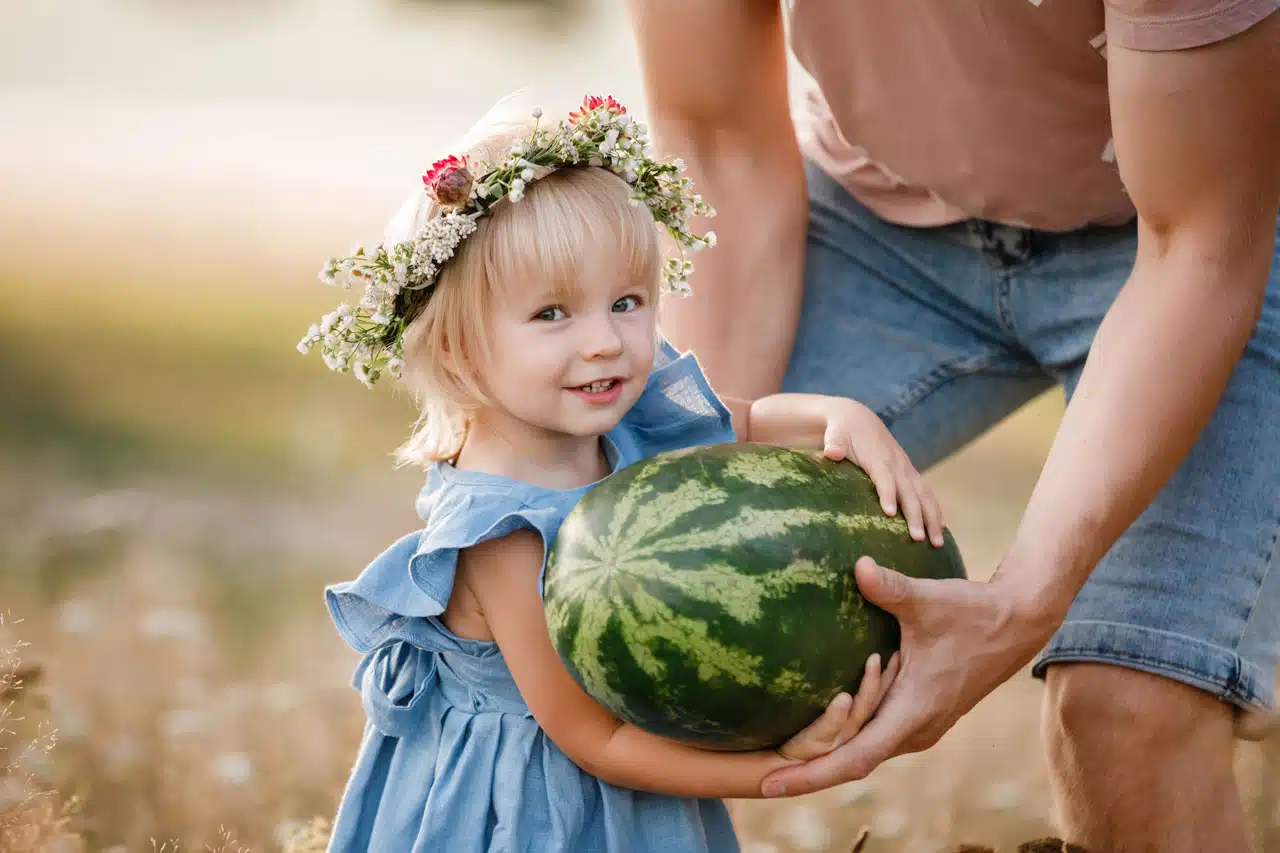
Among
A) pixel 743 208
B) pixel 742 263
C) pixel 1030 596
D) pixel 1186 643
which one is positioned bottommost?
pixel 1186 643

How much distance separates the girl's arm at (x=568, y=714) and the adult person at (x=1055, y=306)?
5.2 inches

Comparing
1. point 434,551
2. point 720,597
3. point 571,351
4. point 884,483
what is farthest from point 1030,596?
point 434,551

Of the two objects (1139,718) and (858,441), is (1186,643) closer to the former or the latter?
(1139,718)

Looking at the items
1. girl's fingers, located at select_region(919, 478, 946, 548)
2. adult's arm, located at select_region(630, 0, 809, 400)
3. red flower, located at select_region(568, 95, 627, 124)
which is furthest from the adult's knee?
red flower, located at select_region(568, 95, 627, 124)

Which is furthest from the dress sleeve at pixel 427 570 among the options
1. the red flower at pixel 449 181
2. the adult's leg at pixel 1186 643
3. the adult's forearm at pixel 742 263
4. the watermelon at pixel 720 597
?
the adult's leg at pixel 1186 643

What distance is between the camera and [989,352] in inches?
128

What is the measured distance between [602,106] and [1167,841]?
1.82 meters

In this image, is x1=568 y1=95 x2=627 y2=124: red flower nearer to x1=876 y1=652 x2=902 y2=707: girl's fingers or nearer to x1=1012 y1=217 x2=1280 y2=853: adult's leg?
x1=876 y1=652 x2=902 y2=707: girl's fingers

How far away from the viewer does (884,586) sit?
2193 millimetres

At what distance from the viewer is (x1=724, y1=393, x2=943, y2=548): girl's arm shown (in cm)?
239

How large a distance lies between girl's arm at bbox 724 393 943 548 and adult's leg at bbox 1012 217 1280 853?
59cm

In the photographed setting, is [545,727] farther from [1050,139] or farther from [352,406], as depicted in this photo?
[352,406]

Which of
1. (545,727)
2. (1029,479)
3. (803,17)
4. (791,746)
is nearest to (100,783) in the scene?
(545,727)

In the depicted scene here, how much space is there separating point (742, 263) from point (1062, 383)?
0.79 metres
